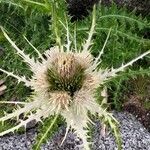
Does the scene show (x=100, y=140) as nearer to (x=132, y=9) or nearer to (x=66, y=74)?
(x=132, y=9)

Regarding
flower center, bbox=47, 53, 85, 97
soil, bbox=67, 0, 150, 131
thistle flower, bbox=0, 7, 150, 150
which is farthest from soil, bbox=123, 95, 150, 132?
flower center, bbox=47, 53, 85, 97

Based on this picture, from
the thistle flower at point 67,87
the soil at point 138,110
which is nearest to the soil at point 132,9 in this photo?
the soil at point 138,110

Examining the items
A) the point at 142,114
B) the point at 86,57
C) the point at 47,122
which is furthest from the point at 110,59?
the point at 86,57

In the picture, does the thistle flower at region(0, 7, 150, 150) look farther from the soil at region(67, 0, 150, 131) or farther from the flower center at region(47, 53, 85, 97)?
the soil at region(67, 0, 150, 131)

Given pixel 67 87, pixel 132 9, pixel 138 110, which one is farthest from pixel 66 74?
pixel 132 9

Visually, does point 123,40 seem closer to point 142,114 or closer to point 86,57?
point 142,114

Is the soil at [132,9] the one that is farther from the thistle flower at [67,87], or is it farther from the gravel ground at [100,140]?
the thistle flower at [67,87]
